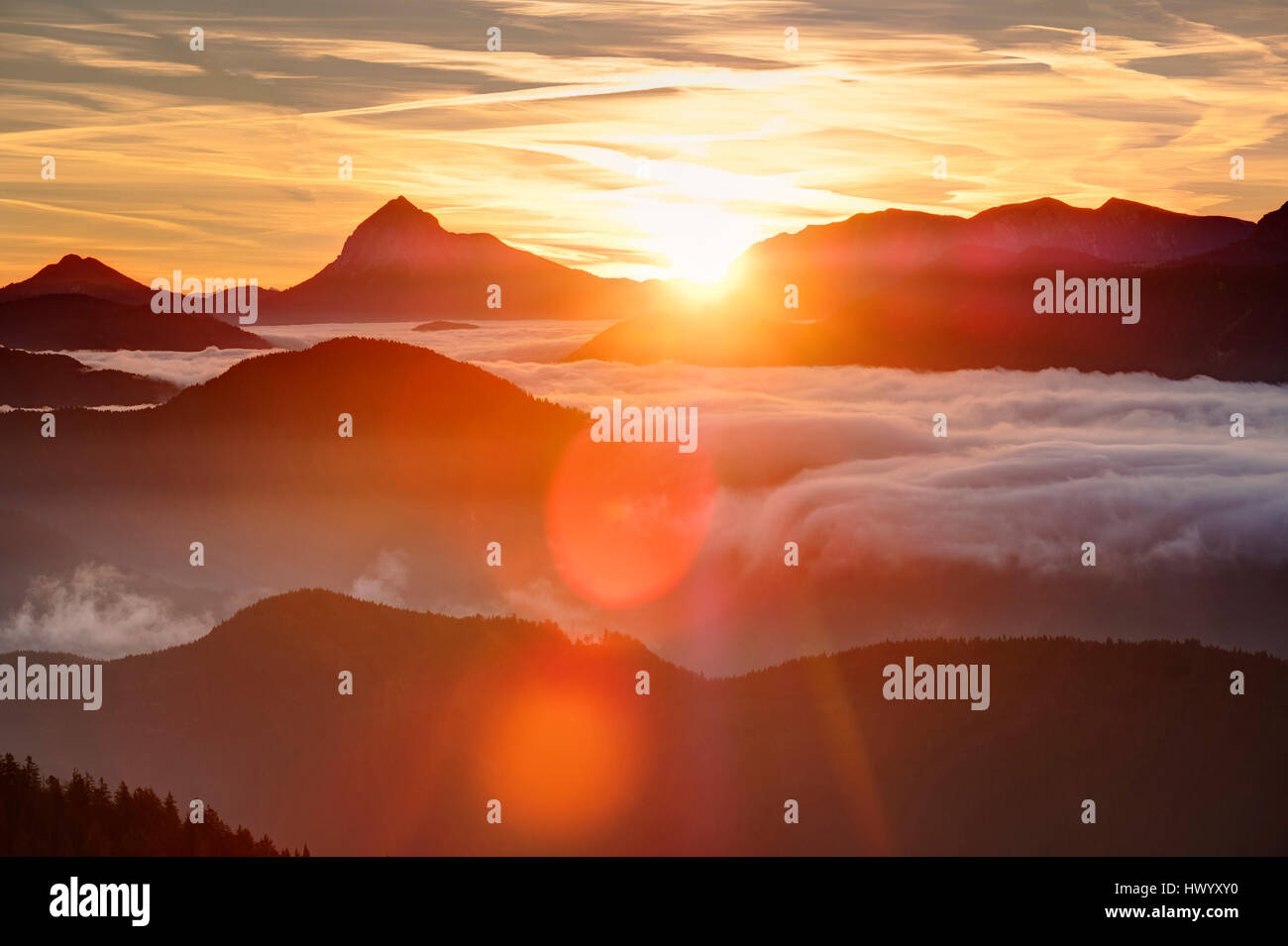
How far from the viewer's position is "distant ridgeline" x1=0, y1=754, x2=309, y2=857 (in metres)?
97.1

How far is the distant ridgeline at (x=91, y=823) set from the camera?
97.1m

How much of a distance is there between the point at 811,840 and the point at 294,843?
81.3 m

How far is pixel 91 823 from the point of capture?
102 meters
